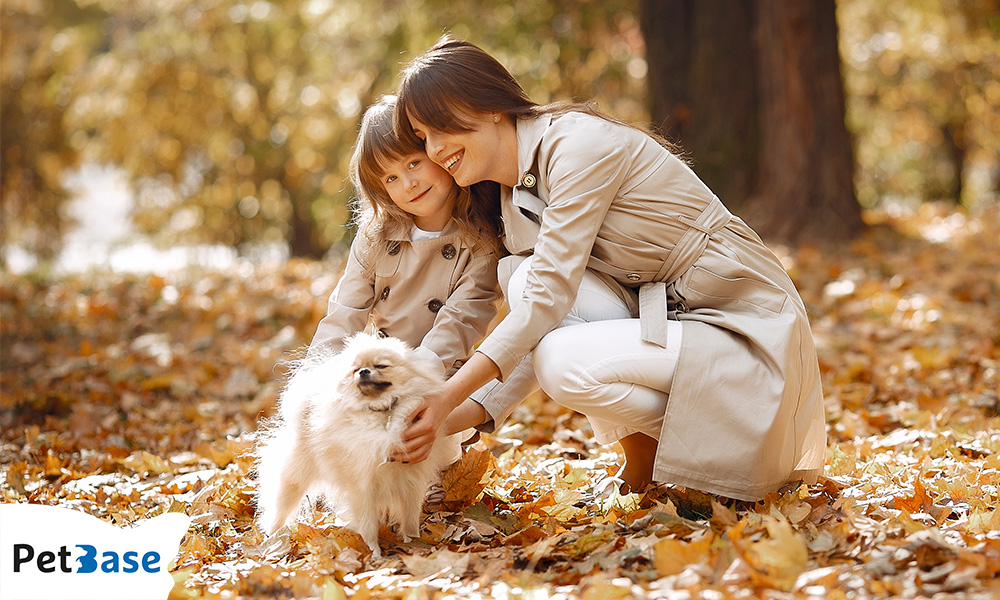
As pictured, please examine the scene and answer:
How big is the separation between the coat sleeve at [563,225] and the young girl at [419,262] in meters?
0.43

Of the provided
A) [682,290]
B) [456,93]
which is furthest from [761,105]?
[456,93]

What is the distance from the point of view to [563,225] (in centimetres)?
269

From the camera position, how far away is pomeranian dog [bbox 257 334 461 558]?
263cm

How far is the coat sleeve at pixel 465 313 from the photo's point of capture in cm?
308

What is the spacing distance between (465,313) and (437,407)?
58cm

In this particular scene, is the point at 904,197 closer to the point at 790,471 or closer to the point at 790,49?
the point at 790,49

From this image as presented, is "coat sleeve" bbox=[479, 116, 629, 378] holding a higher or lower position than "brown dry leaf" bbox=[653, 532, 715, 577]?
higher

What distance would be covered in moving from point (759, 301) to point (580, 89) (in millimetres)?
7009

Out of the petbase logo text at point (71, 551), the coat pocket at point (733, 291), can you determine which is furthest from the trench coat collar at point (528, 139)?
the petbase logo text at point (71, 551)

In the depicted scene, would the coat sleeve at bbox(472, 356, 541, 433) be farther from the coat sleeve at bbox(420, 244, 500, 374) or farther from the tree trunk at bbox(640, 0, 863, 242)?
the tree trunk at bbox(640, 0, 863, 242)

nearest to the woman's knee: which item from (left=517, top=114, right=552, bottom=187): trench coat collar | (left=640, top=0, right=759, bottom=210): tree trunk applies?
(left=517, top=114, right=552, bottom=187): trench coat collar

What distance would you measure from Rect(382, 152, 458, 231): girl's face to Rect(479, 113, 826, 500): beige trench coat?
254 mm

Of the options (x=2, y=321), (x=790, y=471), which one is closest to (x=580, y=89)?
(x=2, y=321)

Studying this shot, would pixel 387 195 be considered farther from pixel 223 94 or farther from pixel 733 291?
pixel 223 94
